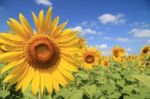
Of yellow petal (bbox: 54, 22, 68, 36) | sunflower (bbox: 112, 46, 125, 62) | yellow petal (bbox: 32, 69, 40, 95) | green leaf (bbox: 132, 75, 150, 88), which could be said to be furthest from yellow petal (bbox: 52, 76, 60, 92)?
sunflower (bbox: 112, 46, 125, 62)

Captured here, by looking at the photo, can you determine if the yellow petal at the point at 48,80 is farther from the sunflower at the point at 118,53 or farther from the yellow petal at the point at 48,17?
the sunflower at the point at 118,53

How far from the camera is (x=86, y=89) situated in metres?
4.95

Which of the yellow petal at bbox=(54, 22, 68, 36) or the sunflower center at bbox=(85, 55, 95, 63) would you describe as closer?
the yellow petal at bbox=(54, 22, 68, 36)

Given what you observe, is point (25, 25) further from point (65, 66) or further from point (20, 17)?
point (65, 66)

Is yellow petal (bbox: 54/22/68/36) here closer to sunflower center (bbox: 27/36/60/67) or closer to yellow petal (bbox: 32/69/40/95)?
sunflower center (bbox: 27/36/60/67)

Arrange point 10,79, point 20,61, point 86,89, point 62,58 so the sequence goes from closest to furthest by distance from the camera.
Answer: point 10,79 → point 20,61 → point 62,58 → point 86,89

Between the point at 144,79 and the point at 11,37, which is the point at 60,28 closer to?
the point at 11,37

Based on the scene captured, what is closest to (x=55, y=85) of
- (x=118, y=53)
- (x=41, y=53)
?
(x=41, y=53)

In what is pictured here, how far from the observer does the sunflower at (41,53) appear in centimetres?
305

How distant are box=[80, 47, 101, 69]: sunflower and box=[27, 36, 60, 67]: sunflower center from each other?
4.50 metres

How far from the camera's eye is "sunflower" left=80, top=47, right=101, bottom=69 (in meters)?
8.02

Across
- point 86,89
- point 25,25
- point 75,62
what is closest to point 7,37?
point 25,25

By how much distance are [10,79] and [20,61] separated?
0.91 feet

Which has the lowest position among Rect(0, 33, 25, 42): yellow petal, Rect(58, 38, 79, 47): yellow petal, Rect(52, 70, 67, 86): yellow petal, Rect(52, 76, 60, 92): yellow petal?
Rect(52, 76, 60, 92): yellow petal
